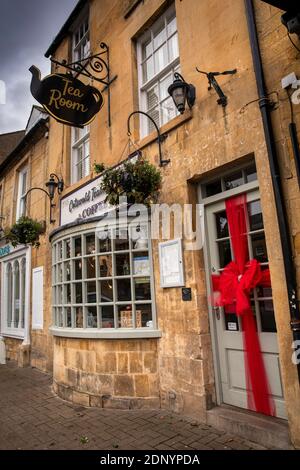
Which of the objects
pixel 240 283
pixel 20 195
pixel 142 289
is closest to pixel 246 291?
pixel 240 283

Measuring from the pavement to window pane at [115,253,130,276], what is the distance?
203cm

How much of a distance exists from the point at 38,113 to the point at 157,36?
5.39 metres

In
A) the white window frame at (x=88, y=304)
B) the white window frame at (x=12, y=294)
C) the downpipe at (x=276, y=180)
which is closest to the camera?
the downpipe at (x=276, y=180)

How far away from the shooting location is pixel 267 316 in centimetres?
409

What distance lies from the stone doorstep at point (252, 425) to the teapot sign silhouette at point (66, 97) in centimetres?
533

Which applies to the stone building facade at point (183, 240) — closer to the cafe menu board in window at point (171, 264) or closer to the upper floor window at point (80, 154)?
the cafe menu board in window at point (171, 264)

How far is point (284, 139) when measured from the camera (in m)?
3.71

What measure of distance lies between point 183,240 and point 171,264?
1.31ft

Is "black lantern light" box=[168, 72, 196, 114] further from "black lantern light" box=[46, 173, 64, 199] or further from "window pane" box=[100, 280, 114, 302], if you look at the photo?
"black lantern light" box=[46, 173, 64, 199]

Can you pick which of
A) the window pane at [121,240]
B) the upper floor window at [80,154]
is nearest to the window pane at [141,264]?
the window pane at [121,240]

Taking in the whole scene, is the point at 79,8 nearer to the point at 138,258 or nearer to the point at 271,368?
the point at 138,258

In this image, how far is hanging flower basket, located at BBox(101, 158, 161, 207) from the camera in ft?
16.4

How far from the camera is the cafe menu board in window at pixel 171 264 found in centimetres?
487

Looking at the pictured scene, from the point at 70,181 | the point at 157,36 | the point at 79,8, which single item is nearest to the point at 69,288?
the point at 70,181
